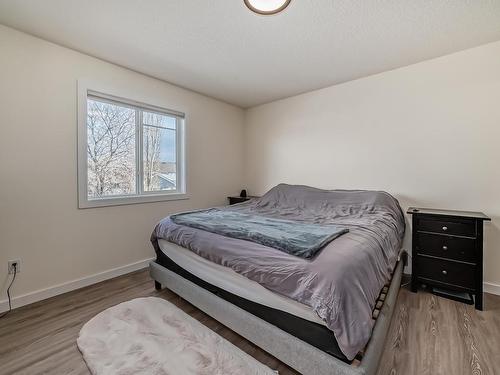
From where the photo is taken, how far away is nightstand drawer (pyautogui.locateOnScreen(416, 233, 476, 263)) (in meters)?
2.08

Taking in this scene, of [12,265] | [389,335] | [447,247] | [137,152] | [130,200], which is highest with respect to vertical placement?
[137,152]

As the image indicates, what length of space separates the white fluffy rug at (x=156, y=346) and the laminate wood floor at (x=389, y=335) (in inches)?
3.2

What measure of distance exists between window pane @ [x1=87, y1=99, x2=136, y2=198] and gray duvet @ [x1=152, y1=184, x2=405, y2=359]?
0.94 meters

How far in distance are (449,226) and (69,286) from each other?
371cm

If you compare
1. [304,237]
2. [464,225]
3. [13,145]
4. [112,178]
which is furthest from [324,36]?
[13,145]

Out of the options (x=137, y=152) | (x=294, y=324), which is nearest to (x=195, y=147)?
(x=137, y=152)

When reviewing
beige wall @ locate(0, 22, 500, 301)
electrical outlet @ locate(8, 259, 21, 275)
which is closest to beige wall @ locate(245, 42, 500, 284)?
beige wall @ locate(0, 22, 500, 301)

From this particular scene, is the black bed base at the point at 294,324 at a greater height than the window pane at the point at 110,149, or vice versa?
the window pane at the point at 110,149

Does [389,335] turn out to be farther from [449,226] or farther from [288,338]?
[449,226]

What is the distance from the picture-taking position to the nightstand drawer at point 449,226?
207 centimetres

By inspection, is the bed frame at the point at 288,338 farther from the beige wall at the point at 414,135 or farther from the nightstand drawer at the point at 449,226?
the beige wall at the point at 414,135

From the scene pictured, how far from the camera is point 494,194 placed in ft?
7.42

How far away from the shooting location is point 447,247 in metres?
2.18

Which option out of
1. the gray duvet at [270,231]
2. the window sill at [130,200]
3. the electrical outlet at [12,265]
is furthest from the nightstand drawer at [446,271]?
the electrical outlet at [12,265]
